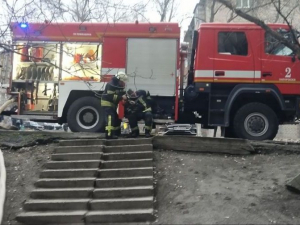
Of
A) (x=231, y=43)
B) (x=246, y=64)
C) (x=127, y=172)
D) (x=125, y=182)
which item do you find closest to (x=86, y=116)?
(x=127, y=172)

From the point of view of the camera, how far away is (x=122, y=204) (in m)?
6.86

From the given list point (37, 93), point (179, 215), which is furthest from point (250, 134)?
point (37, 93)

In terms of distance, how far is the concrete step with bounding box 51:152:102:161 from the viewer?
8.38 meters

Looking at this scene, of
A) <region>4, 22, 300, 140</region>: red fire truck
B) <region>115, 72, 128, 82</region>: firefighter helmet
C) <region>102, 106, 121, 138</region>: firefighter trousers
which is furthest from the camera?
<region>4, 22, 300, 140</region>: red fire truck

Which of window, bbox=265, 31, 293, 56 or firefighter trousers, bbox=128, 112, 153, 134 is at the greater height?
window, bbox=265, 31, 293, 56

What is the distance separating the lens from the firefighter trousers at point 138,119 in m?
9.97

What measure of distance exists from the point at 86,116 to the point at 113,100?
1355mm

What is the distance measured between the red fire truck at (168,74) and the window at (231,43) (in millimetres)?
22

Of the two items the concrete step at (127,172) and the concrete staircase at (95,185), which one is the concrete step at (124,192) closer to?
the concrete staircase at (95,185)

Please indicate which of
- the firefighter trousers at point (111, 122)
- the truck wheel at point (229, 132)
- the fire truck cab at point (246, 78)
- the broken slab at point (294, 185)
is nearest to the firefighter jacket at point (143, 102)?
the firefighter trousers at point (111, 122)

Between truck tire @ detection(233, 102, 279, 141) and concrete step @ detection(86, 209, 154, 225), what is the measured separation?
4.14m

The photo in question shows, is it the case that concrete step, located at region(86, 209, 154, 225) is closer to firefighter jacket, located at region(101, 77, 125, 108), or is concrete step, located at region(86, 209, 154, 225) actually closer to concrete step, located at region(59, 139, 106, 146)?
concrete step, located at region(59, 139, 106, 146)

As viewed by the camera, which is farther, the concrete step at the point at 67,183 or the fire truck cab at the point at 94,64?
the fire truck cab at the point at 94,64

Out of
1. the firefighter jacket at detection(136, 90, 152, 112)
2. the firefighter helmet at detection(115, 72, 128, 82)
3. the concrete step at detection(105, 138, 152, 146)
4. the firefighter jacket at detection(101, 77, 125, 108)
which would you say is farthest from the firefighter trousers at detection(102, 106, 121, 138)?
the firefighter helmet at detection(115, 72, 128, 82)
